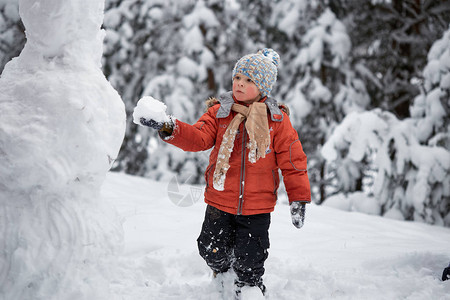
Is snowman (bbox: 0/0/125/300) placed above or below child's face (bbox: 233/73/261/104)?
below

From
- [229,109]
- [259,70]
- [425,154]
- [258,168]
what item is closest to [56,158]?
[229,109]

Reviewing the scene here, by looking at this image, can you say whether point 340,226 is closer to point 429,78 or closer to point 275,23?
point 429,78

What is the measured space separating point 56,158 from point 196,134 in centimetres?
84

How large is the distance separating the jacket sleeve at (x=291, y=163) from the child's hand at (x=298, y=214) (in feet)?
0.11

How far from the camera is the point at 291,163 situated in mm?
2295

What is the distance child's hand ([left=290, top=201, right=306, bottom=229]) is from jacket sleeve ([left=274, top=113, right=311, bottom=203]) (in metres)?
0.03

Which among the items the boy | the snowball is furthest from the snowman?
the boy

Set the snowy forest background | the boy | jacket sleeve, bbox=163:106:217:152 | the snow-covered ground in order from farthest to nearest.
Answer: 1. the snowy forest background
2. the snow-covered ground
3. the boy
4. jacket sleeve, bbox=163:106:217:152

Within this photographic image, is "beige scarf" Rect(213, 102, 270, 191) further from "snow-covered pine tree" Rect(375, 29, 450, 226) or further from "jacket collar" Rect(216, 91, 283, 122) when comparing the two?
"snow-covered pine tree" Rect(375, 29, 450, 226)

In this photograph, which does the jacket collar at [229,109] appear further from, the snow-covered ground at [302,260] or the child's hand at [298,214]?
the snow-covered ground at [302,260]

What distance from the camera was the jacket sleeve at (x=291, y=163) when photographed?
2.26m

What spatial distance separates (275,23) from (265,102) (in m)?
6.61

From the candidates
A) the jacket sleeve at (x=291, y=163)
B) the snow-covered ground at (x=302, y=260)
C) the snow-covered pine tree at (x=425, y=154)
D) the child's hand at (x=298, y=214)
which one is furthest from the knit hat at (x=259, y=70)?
the snow-covered pine tree at (x=425, y=154)

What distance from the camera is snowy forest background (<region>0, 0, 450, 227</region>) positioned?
18.2 ft
